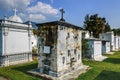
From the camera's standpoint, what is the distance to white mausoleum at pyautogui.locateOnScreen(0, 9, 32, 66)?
59.8ft

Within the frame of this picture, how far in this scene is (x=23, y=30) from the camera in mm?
21375

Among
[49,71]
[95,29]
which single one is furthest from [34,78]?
[95,29]

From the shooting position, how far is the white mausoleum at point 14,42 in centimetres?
1823

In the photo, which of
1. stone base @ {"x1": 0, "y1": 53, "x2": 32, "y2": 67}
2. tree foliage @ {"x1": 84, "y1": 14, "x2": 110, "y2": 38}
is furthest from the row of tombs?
tree foliage @ {"x1": 84, "y1": 14, "x2": 110, "y2": 38}

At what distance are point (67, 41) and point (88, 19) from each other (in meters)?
54.0

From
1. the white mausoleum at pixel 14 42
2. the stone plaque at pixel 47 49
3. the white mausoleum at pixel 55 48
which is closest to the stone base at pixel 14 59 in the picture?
the white mausoleum at pixel 14 42

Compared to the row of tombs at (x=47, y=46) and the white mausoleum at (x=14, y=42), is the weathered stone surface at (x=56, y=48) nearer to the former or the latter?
the row of tombs at (x=47, y=46)

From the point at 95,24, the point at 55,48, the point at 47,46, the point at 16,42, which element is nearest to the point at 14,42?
the point at 16,42

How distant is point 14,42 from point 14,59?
2.07 meters

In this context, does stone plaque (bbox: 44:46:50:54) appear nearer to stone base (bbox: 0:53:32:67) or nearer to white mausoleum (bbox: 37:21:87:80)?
white mausoleum (bbox: 37:21:87:80)

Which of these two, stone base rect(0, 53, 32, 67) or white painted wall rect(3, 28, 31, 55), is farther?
white painted wall rect(3, 28, 31, 55)

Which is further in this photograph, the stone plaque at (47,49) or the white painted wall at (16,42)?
the white painted wall at (16,42)

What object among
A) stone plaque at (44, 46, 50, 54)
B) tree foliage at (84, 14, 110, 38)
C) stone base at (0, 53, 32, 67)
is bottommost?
stone base at (0, 53, 32, 67)

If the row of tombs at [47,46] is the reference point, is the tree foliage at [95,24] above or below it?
above
